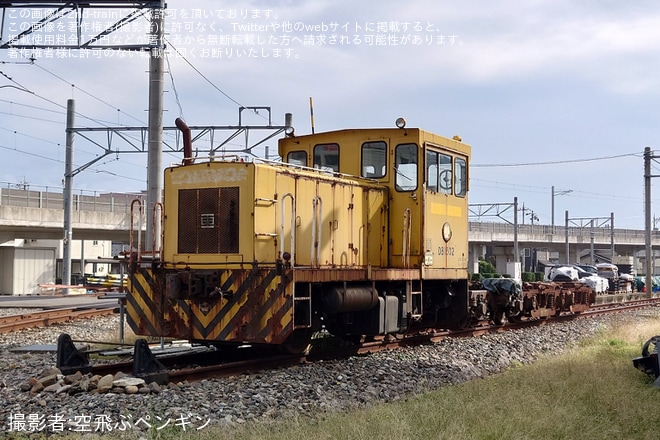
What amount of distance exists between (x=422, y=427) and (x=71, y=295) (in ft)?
92.6

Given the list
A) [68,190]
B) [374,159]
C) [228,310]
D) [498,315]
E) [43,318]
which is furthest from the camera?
[68,190]

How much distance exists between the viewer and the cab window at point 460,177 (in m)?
13.3

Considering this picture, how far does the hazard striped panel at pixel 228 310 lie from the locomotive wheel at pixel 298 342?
2.88ft

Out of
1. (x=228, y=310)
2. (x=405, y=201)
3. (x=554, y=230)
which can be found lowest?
(x=228, y=310)

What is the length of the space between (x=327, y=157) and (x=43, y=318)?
8.71 m

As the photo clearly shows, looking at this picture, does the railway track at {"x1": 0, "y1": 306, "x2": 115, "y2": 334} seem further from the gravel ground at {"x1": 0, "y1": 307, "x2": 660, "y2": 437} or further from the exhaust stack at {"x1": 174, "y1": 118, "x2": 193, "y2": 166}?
the exhaust stack at {"x1": 174, "y1": 118, "x2": 193, "y2": 166}

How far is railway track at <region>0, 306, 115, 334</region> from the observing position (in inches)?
626

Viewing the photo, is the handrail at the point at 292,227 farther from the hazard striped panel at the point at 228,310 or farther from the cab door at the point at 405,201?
the cab door at the point at 405,201

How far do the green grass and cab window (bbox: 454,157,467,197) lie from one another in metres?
4.09

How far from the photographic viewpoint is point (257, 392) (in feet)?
26.1

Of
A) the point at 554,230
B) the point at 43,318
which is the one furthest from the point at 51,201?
the point at 554,230

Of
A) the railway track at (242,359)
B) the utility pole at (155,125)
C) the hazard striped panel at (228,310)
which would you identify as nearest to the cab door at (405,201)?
the railway track at (242,359)

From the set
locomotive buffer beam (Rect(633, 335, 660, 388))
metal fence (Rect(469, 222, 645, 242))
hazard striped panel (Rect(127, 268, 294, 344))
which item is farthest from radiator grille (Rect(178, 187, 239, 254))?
metal fence (Rect(469, 222, 645, 242))

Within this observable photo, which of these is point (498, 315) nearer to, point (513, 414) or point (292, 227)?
point (292, 227)
